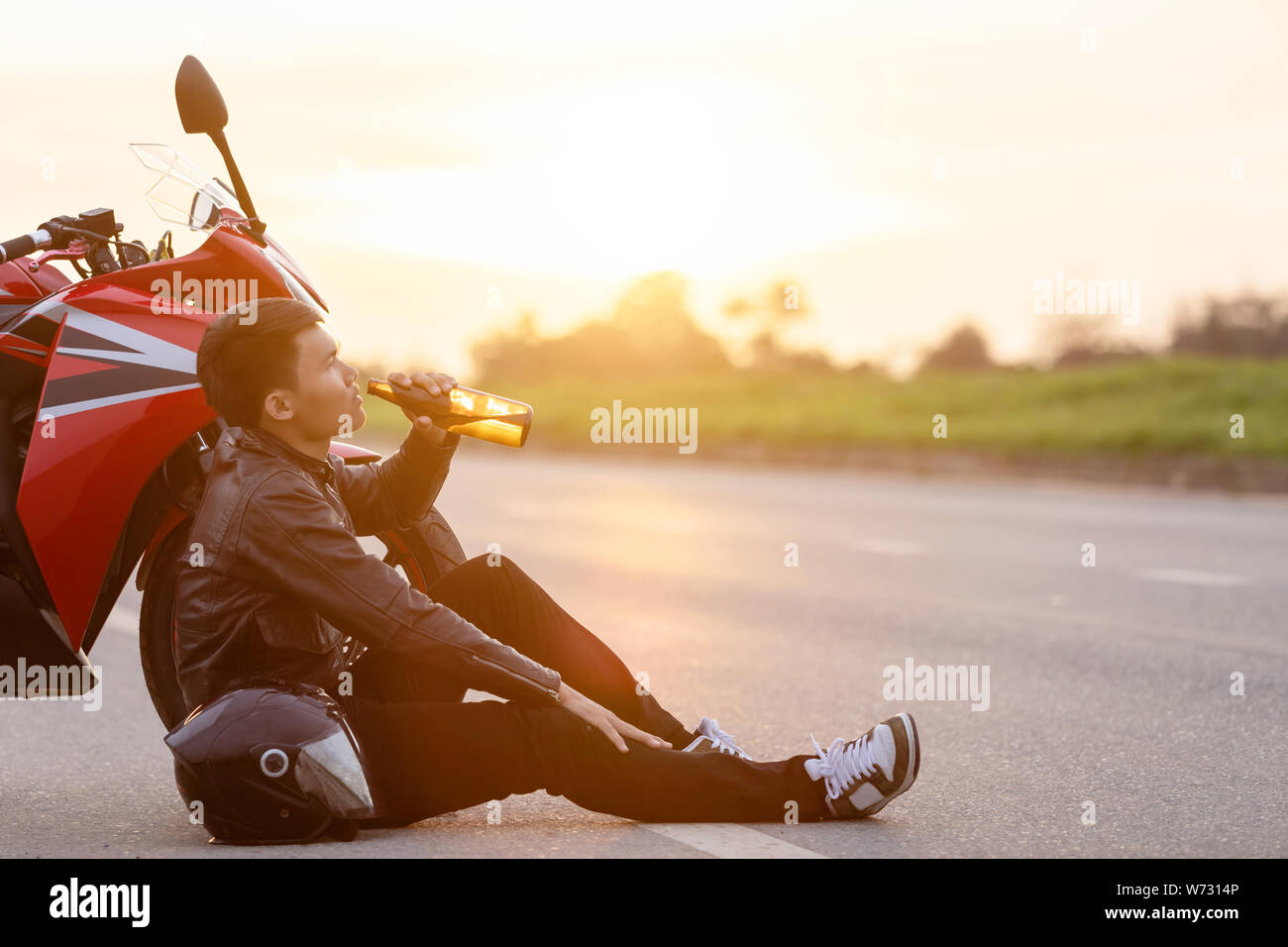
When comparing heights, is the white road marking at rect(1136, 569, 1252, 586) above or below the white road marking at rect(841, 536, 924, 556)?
below

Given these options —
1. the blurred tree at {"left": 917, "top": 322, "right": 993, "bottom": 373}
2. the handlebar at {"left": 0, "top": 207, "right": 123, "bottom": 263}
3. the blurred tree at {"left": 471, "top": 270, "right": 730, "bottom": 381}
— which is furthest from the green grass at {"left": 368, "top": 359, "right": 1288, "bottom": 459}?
the blurred tree at {"left": 917, "top": 322, "right": 993, "bottom": 373}

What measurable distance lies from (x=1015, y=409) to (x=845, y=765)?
891 inches

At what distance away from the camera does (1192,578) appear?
10234 mm

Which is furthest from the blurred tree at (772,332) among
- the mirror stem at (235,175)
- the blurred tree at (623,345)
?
the mirror stem at (235,175)

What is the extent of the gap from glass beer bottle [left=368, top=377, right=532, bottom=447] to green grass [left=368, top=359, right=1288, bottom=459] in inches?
622

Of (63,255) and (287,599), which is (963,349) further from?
(287,599)

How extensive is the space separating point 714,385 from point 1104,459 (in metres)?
17.2

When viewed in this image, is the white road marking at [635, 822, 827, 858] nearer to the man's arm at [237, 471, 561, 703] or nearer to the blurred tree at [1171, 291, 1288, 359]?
the man's arm at [237, 471, 561, 703]

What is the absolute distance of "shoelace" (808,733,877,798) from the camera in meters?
4.09

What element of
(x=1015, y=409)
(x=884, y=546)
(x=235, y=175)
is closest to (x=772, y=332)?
(x=1015, y=409)
